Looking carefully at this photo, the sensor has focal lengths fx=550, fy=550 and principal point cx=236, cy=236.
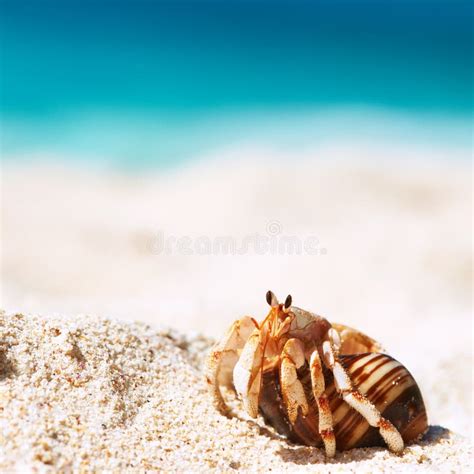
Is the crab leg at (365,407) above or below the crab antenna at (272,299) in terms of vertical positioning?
below

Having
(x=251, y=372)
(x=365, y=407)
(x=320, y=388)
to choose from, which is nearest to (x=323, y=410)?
(x=320, y=388)

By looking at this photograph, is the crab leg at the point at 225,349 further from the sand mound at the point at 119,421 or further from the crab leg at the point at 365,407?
the crab leg at the point at 365,407

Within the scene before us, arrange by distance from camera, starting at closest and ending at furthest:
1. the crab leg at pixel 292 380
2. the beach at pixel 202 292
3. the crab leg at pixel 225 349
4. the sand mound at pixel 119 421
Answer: the sand mound at pixel 119 421, the beach at pixel 202 292, the crab leg at pixel 292 380, the crab leg at pixel 225 349

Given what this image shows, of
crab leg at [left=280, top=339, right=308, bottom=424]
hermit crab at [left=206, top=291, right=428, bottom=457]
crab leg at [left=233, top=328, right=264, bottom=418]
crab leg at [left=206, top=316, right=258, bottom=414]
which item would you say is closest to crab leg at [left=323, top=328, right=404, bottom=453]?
hermit crab at [left=206, top=291, right=428, bottom=457]

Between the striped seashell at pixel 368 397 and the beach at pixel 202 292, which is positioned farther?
the striped seashell at pixel 368 397

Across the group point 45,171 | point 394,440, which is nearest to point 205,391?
point 394,440

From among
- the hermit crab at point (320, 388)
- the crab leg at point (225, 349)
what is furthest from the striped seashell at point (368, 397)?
the crab leg at point (225, 349)
